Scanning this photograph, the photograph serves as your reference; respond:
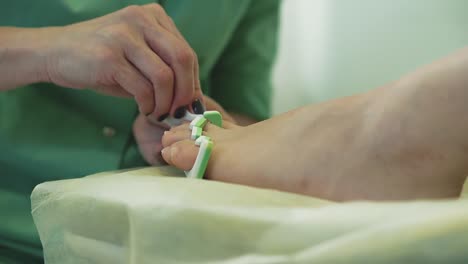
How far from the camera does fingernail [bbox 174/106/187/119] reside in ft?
1.75

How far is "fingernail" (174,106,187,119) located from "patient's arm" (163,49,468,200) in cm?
10

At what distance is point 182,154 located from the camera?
0.46 meters

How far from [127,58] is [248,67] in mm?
354

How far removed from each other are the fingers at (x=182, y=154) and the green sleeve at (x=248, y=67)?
0.34m

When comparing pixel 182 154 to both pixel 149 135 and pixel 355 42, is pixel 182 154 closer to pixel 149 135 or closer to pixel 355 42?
pixel 149 135

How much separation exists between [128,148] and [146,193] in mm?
315

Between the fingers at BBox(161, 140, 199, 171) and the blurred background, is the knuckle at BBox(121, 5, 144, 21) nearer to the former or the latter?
the fingers at BBox(161, 140, 199, 171)

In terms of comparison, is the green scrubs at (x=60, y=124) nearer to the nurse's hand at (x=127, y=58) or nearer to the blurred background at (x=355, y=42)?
the nurse's hand at (x=127, y=58)

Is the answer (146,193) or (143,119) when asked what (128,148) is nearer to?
(143,119)

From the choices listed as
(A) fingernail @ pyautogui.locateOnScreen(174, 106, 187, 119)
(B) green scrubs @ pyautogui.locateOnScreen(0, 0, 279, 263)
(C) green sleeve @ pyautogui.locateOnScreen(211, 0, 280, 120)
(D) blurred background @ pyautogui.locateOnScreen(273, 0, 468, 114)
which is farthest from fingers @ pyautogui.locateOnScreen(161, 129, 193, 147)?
(D) blurred background @ pyautogui.locateOnScreen(273, 0, 468, 114)

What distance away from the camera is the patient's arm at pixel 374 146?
339mm

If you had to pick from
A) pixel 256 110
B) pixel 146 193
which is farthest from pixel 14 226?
pixel 256 110

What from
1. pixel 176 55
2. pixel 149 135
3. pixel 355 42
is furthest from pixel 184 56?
pixel 355 42

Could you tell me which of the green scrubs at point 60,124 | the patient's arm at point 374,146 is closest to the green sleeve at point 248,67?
the green scrubs at point 60,124
